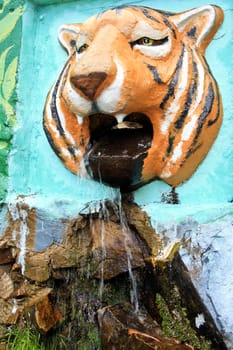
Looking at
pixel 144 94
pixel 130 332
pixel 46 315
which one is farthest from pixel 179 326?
pixel 144 94

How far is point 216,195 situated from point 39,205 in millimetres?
784

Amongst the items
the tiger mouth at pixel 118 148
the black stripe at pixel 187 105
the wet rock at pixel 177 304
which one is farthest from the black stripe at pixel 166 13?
the wet rock at pixel 177 304

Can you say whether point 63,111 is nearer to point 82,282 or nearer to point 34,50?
point 34,50

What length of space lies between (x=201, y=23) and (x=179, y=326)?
125 centimetres

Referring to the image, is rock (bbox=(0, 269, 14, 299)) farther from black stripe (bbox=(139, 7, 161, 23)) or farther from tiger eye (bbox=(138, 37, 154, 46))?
black stripe (bbox=(139, 7, 161, 23))

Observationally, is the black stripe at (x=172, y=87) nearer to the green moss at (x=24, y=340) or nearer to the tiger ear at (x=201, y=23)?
the tiger ear at (x=201, y=23)

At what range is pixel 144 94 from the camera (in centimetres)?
234

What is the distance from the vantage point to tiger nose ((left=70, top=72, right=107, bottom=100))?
7.29ft

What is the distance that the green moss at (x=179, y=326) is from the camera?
2.10 metres

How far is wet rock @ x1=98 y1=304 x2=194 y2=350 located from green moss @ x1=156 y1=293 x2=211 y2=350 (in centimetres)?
4

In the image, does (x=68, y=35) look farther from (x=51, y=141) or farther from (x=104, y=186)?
(x=104, y=186)

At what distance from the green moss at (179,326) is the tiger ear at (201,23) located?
3.59 ft

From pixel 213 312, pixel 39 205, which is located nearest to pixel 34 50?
pixel 39 205

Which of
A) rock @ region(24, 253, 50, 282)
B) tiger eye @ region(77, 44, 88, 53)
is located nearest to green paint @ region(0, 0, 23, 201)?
rock @ region(24, 253, 50, 282)
